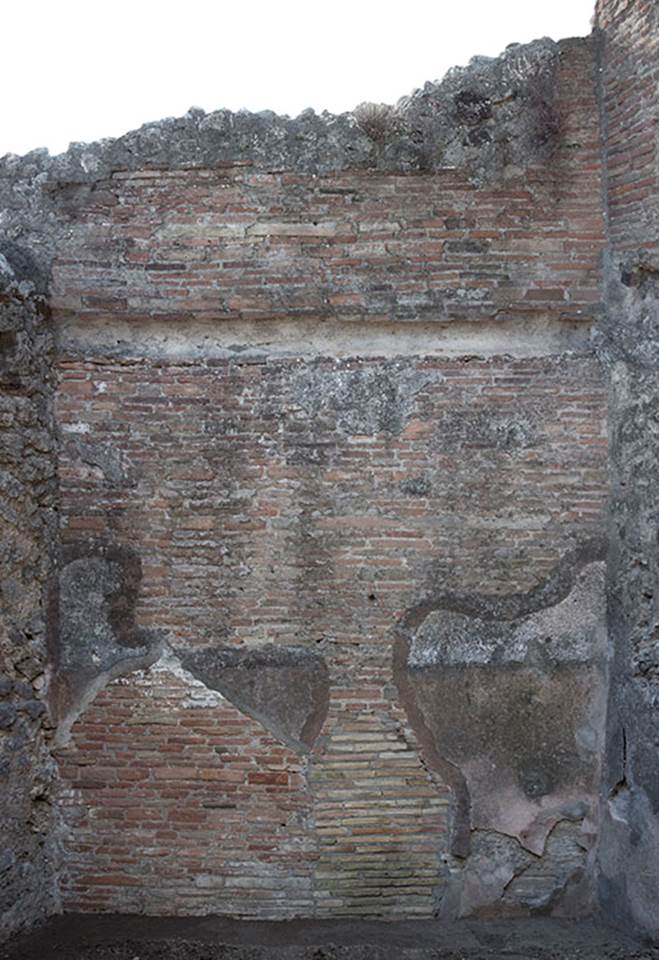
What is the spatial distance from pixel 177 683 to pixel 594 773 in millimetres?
2265

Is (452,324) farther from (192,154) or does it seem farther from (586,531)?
(192,154)

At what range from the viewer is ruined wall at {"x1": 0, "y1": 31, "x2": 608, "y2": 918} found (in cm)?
492

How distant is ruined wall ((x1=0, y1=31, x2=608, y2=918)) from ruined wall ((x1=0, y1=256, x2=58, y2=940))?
0.14m

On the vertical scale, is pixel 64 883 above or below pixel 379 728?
below

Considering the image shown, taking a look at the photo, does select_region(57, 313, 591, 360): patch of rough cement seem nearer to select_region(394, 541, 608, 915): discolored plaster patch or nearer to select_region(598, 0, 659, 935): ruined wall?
select_region(598, 0, 659, 935): ruined wall

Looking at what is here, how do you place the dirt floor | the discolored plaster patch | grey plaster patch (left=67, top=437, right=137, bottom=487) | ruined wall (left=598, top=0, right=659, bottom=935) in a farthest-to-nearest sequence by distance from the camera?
grey plaster patch (left=67, top=437, right=137, bottom=487) → the discolored plaster patch → ruined wall (left=598, top=0, right=659, bottom=935) → the dirt floor

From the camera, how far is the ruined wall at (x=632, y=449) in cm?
467

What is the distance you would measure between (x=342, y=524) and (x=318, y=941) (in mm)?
2120

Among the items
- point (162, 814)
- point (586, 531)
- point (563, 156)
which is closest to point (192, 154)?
point (563, 156)

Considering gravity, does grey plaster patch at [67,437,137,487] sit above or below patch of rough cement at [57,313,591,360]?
below

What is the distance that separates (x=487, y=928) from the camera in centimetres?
485

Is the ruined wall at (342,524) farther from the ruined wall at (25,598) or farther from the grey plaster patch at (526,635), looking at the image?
the ruined wall at (25,598)

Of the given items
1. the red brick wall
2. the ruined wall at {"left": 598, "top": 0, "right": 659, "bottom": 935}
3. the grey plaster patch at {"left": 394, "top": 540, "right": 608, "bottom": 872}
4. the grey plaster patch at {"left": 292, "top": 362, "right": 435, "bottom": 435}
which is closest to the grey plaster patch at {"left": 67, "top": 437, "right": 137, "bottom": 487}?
the grey plaster patch at {"left": 292, "top": 362, "right": 435, "bottom": 435}

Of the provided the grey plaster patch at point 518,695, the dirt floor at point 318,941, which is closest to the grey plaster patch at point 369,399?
the grey plaster patch at point 518,695
